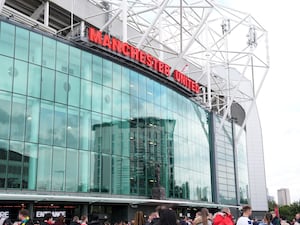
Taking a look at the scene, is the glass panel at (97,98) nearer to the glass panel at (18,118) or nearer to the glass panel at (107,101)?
the glass panel at (107,101)

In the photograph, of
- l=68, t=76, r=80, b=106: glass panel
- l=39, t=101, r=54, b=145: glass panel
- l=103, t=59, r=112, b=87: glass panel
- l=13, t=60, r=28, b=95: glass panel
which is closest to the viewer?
l=13, t=60, r=28, b=95: glass panel

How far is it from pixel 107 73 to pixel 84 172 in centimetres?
701

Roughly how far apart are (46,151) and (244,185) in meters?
35.7

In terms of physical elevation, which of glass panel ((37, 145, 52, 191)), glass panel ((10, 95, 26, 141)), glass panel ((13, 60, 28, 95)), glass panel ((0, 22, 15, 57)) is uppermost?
glass panel ((0, 22, 15, 57))

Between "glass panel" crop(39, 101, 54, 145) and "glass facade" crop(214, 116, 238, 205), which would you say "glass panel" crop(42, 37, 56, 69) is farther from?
"glass facade" crop(214, 116, 238, 205)

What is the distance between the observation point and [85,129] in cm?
2856

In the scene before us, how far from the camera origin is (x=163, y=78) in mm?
37281

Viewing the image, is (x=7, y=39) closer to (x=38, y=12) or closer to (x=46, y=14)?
(x=46, y=14)

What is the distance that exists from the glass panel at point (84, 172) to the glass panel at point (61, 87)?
3.39 metres

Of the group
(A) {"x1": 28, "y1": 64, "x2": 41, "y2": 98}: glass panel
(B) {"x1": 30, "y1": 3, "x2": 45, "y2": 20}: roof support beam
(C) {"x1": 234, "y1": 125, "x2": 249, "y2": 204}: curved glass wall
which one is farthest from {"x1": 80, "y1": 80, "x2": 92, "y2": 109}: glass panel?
(C) {"x1": 234, "y1": 125, "x2": 249, "y2": 204}: curved glass wall

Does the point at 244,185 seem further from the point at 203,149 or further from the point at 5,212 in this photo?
the point at 5,212

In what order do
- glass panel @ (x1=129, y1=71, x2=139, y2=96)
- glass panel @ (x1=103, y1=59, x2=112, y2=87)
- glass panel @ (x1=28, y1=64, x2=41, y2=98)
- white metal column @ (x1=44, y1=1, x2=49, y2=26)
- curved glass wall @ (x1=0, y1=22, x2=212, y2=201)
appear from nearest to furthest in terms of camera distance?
curved glass wall @ (x1=0, y1=22, x2=212, y2=201), glass panel @ (x1=28, y1=64, x2=41, y2=98), white metal column @ (x1=44, y1=1, x2=49, y2=26), glass panel @ (x1=103, y1=59, x2=112, y2=87), glass panel @ (x1=129, y1=71, x2=139, y2=96)

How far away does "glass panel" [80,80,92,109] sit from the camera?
28611 millimetres

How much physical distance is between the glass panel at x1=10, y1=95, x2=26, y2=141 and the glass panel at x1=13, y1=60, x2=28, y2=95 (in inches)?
14.7
